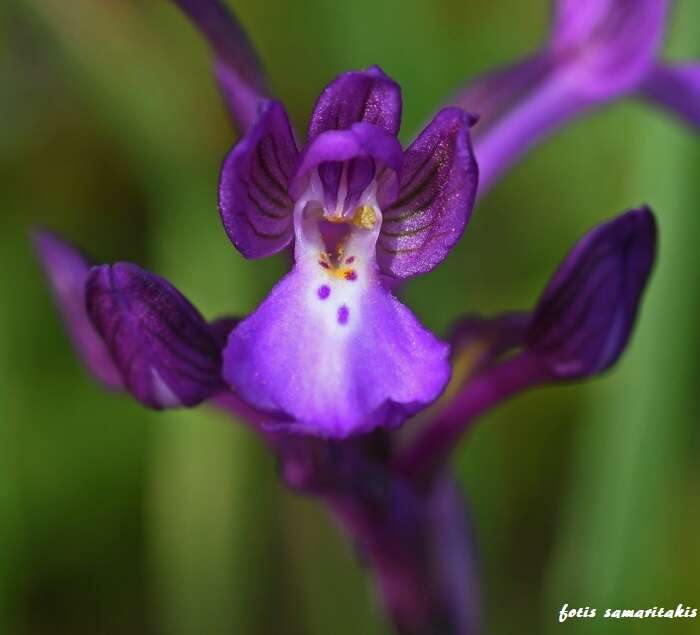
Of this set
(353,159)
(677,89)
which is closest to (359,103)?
(353,159)

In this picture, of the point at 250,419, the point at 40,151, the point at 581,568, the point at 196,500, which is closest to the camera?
the point at 250,419

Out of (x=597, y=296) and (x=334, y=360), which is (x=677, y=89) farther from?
(x=334, y=360)

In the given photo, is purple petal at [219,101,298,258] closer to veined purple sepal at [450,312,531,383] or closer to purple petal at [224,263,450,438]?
purple petal at [224,263,450,438]

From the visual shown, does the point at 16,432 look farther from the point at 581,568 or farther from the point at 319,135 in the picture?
the point at 319,135

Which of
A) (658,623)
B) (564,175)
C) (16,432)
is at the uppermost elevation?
(564,175)

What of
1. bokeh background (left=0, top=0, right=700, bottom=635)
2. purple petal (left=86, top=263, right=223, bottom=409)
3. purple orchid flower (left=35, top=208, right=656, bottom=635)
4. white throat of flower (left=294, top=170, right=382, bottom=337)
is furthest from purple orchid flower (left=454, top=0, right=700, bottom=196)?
purple petal (left=86, top=263, right=223, bottom=409)

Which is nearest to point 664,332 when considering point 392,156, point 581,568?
point 581,568
